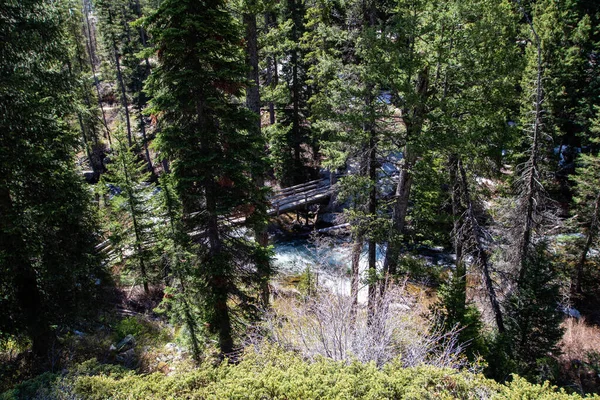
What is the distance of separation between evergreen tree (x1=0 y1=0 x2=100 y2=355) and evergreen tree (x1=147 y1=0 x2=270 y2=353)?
246cm

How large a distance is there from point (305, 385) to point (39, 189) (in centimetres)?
827

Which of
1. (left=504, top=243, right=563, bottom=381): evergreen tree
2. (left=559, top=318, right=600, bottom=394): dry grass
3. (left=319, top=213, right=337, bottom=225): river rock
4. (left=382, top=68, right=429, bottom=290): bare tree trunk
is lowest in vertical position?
(left=559, top=318, right=600, bottom=394): dry grass

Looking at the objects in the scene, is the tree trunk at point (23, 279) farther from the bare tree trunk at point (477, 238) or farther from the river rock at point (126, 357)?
the bare tree trunk at point (477, 238)

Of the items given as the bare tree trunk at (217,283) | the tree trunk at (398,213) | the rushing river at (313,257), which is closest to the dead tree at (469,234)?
the tree trunk at (398,213)

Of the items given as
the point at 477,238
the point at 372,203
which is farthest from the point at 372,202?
the point at 477,238

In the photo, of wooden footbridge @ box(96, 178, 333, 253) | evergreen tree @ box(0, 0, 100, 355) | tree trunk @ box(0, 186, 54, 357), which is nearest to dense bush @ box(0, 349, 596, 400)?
tree trunk @ box(0, 186, 54, 357)

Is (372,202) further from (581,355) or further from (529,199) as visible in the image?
(581,355)

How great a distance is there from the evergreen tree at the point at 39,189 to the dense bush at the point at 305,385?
3.55 metres

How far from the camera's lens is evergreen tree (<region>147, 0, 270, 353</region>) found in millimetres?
8133

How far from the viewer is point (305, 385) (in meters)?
4.92

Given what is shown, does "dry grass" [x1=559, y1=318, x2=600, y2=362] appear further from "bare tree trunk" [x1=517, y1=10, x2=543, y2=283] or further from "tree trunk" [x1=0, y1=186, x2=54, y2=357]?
"tree trunk" [x1=0, y1=186, x2=54, y2=357]

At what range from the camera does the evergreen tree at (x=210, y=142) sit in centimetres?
813

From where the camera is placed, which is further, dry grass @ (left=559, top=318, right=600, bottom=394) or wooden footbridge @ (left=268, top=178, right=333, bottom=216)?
wooden footbridge @ (left=268, top=178, right=333, bottom=216)

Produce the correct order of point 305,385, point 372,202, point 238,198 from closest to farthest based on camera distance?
point 305,385
point 238,198
point 372,202
